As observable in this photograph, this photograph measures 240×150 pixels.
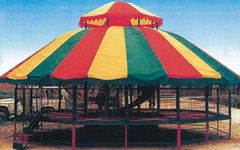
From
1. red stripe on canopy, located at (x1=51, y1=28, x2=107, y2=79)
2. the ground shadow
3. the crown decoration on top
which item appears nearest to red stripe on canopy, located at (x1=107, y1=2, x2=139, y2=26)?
the crown decoration on top

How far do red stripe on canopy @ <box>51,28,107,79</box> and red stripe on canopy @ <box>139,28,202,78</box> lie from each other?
2.50 m

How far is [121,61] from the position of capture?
656 inches

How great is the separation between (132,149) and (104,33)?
19.7ft

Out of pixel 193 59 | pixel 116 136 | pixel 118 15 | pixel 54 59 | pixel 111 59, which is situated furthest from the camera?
pixel 118 15

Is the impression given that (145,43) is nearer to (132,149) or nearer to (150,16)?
(150,16)

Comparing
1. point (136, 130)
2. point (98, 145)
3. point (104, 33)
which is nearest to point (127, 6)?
point (104, 33)

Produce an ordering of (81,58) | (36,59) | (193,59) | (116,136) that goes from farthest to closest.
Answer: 1. (116,136)
2. (36,59)
3. (193,59)
4. (81,58)

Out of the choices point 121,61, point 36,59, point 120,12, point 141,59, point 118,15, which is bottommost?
point 121,61

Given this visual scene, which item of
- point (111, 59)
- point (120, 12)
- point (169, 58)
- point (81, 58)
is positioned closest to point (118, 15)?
point (120, 12)

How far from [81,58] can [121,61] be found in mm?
1886

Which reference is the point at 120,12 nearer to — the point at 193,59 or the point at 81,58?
the point at 81,58

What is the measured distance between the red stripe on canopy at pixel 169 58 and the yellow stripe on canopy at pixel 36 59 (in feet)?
13.7

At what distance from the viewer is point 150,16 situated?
21344 mm

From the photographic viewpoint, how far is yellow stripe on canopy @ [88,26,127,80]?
15789mm
